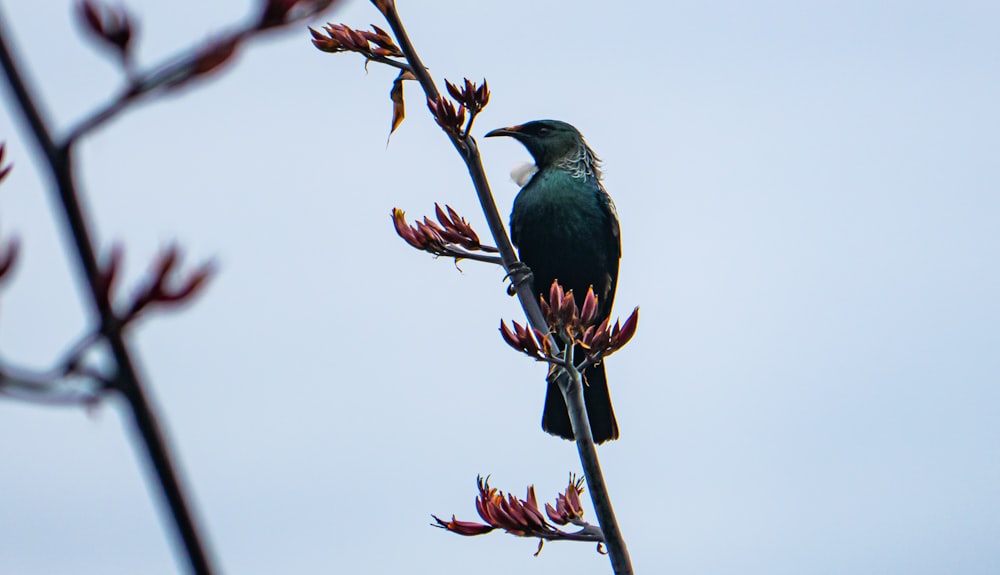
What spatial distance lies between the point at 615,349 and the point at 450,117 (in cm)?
77

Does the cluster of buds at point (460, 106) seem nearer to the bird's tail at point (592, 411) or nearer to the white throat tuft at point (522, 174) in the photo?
the bird's tail at point (592, 411)

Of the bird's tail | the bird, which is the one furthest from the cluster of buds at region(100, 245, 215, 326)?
the bird

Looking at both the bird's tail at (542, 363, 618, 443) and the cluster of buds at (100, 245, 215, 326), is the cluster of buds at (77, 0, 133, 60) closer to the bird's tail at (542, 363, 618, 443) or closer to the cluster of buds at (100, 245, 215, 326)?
the cluster of buds at (100, 245, 215, 326)

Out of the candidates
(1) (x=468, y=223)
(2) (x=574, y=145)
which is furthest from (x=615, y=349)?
(2) (x=574, y=145)

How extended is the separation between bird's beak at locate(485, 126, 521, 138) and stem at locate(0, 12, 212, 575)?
5214 mm

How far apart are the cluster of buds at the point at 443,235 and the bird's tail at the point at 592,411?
1700mm

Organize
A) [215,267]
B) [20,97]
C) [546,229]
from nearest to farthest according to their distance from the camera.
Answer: [20,97] → [215,267] → [546,229]

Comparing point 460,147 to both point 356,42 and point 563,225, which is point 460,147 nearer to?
point 356,42

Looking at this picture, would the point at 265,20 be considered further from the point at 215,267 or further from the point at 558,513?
the point at 558,513

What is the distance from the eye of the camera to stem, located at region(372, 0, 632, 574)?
2447mm

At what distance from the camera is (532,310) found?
300 centimetres

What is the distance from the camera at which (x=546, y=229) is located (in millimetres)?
5887

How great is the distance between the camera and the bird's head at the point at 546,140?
6254mm

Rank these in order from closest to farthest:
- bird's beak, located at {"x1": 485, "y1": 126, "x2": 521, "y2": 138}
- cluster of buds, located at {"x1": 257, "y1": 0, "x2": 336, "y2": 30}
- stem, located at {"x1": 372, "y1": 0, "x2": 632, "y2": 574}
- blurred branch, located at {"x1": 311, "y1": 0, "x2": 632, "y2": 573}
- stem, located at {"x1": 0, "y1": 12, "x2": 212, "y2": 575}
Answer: stem, located at {"x1": 0, "y1": 12, "x2": 212, "y2": 575}
cluster of buds, located at {"x1": 257, "y1": 0, "x2": 336, "y2": 30}
stem, located at {"x1": 372, "y1": 0, "x2": 632, "y2": 574}
blurred branch, located at {"x1": 311, "y1": 0, "x2": 632, "y2": 573}
bird's beak, located at {"x1": 485, "y1": 126, "x2": 521, "y2": 138}
